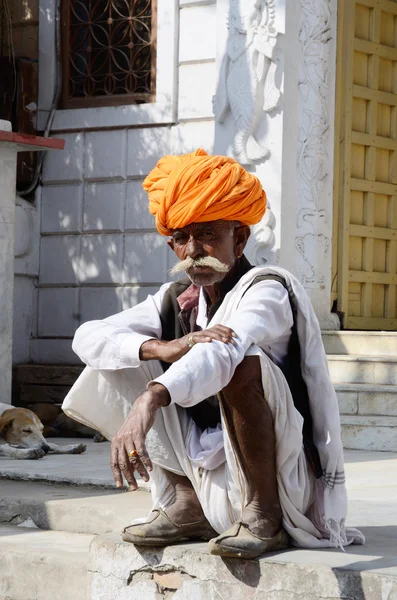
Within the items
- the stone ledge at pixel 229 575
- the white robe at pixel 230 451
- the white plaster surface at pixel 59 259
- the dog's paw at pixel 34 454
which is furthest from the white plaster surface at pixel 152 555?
the white plaster surface at pixel 59 259

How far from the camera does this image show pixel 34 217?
11.1 meters

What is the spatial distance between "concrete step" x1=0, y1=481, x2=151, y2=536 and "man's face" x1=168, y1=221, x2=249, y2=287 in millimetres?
1422

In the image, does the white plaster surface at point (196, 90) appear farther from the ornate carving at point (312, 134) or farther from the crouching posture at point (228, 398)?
the crouching posture at point (228, 398)

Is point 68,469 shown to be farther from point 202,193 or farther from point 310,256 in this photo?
point 310,256

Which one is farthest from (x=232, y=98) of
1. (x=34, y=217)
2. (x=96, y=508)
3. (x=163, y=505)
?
(x=163, y=505)

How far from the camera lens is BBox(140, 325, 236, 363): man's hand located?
358cm

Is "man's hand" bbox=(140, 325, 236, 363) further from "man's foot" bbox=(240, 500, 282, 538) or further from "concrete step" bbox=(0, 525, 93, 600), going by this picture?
"concrete step" bbox=(0, 525, 93, 600)

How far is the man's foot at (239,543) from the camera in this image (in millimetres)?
3654

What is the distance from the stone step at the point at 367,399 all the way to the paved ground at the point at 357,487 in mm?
622

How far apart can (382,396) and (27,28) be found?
5.33 m

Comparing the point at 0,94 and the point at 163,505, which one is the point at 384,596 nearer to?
the point at 163,505

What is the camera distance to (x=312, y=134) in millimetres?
9484

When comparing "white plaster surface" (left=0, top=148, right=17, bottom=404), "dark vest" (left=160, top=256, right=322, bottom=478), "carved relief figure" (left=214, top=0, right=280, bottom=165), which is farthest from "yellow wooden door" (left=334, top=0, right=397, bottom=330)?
"dark vest" (left=160, top=256, right=322, bottom=478)

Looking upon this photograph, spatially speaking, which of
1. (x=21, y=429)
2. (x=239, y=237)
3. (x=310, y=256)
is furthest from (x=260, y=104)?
(x=239, y=237)
